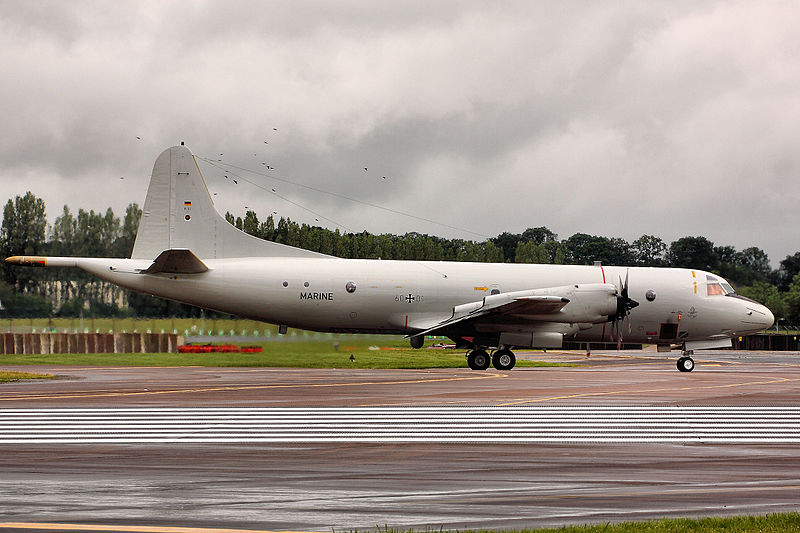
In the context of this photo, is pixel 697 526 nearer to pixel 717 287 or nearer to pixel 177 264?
pixel 177 264

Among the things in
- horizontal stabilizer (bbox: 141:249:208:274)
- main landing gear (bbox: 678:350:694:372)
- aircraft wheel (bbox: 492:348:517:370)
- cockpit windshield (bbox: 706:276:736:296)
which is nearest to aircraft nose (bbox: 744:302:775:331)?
cockpit windshield (bbox: 706:276:736:296)

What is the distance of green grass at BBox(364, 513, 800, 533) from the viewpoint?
24.0 feet

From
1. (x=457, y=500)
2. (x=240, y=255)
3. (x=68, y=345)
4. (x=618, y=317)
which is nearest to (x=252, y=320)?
(x=240, y=255)

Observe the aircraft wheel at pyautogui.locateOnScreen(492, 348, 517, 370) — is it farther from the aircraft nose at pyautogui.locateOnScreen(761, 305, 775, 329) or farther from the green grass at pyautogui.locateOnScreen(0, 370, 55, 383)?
the green grass at pyautogui.locateOnScreen(0, 370, 55, 383)

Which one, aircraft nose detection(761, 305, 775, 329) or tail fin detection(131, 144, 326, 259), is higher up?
tail fin detection(131, 144, 326, 259)

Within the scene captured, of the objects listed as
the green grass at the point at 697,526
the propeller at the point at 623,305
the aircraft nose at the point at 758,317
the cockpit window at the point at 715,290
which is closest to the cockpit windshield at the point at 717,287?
the cockpit window at the point at 715,290

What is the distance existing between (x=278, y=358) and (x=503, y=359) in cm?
986

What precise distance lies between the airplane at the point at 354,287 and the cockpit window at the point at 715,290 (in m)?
2.76

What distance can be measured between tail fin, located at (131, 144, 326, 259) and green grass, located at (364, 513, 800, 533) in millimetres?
29231

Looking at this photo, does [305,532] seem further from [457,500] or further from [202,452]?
[202,452]

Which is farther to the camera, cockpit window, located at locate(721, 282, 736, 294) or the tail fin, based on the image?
cockpit window, located at locate(721, 282, 736, 294)

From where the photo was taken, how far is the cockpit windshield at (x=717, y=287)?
3820cm

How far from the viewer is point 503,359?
1396 inches

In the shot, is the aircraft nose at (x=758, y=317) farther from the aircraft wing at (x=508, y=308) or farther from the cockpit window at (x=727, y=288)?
the aircraft wing at (x=508, y=308)
